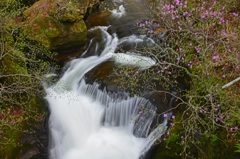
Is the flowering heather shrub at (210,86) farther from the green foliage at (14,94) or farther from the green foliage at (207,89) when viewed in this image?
the green foliage at (14,94)

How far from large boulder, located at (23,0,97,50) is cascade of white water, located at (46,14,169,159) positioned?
7.40ft

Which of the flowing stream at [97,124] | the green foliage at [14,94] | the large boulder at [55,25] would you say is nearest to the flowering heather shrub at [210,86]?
the flowing stream at [97,124]

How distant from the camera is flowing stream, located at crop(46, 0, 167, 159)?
23.8 feet

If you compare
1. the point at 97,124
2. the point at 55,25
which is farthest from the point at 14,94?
the point at 55,25

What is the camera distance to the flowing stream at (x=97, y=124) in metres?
7.25

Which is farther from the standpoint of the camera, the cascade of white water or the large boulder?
the large boulder

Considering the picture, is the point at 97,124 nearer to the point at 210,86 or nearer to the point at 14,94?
the point at 14,94

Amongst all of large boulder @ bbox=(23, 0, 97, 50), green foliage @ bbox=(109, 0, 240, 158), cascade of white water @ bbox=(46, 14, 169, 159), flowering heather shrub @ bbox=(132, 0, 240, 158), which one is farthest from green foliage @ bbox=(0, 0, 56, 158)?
flowering heather shrub @ bbox=(132, 0, 240, 158)

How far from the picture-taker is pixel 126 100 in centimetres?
774

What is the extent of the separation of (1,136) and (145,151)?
4.12m

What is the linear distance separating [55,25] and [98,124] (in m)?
4.85

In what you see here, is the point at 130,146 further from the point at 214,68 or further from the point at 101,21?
the point at 101,21

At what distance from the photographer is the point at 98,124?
25.8 feet

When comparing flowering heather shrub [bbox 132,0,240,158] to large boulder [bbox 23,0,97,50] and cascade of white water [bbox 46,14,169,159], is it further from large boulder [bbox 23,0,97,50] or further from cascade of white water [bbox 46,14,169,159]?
large boulder [bbox 23,0,97,50]
